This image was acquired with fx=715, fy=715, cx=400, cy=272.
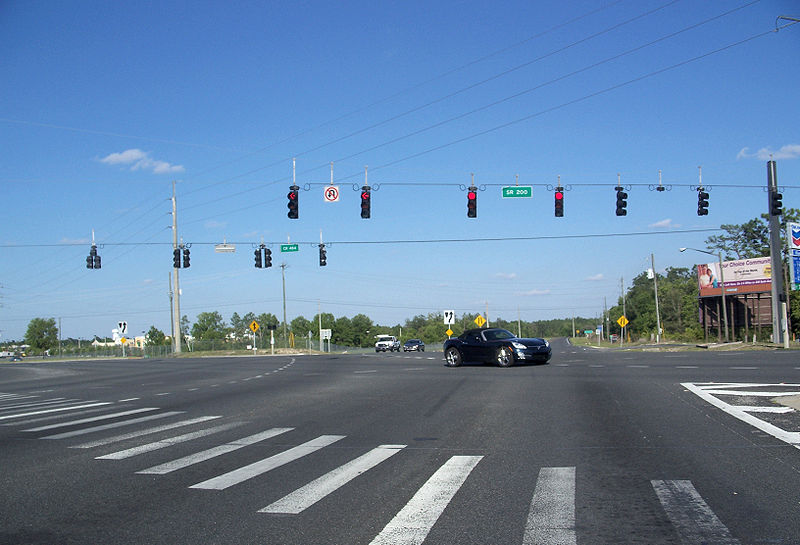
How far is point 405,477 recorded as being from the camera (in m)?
7.63

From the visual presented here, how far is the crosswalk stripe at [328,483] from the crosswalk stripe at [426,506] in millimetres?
865

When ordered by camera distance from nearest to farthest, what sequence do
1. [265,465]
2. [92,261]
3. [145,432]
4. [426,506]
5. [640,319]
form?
[426,506], [265,465], [145,432], [92,261], [640,319]

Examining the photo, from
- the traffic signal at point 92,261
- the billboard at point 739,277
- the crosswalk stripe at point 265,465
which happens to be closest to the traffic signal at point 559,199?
the crosswalk stripe at point 265,465

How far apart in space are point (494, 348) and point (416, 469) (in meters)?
18.1

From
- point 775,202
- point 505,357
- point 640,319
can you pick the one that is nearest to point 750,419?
point 505,357

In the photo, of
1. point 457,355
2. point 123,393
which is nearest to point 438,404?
point 123,393

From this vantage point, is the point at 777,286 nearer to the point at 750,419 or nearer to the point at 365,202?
the point at 365,202

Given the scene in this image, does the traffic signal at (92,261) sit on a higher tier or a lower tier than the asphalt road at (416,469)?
higher

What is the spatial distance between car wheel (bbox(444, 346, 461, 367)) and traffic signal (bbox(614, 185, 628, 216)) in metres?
8.27

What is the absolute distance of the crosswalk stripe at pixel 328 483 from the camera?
20.9 feet

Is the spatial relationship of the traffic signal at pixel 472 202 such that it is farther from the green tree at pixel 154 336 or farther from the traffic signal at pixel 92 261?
the green tree at pixel 154 336

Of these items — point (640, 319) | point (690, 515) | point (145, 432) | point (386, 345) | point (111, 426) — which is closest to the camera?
point (690, 515)

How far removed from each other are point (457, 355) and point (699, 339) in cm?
5642

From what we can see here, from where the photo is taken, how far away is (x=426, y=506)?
20.8ft
